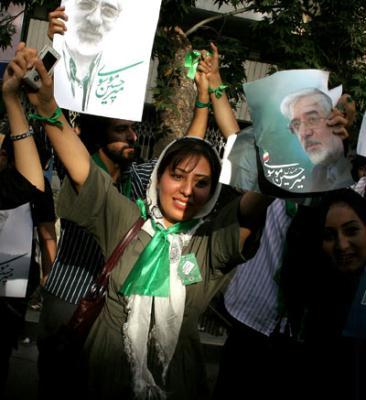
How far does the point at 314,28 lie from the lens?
452cm

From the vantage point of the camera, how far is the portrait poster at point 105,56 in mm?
2516

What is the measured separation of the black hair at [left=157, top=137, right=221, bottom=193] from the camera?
2.24m

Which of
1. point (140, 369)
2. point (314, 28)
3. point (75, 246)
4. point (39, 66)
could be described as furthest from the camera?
point (314, 28)

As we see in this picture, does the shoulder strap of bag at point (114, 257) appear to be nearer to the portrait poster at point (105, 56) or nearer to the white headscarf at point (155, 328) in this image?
the white headscarf at point (155, 328)

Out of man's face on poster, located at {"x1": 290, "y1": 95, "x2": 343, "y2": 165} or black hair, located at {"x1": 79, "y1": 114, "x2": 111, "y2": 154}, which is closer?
man's face on poster, located at {"x1": 290, "y1": 95, "x2": 343, "y2": 165}

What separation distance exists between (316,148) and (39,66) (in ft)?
3.16

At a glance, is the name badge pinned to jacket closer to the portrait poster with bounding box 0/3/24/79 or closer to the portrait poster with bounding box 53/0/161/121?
the portrait poster with bounding box 53/0/161/121

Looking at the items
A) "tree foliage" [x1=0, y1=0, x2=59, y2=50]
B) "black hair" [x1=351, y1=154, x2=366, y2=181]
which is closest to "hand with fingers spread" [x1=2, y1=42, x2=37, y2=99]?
"black hair" [x1=351, y1=154, x2=366, y2=181]

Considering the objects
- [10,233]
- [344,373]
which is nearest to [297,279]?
[344,373]

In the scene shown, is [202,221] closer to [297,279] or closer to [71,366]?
[297,279]

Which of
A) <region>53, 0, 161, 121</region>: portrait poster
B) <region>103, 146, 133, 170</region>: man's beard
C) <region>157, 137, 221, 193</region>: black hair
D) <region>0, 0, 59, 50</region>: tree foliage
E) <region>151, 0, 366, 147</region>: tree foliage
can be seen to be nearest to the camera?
<region>157, 137, 221, 193</region>: black hair

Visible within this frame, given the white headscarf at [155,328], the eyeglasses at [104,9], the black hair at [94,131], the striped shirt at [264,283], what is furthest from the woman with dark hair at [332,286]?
the eyeglasses at [104,9]

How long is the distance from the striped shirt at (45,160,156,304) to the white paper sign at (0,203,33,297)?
5.2 inches

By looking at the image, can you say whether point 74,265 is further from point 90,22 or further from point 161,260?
point 90,22
